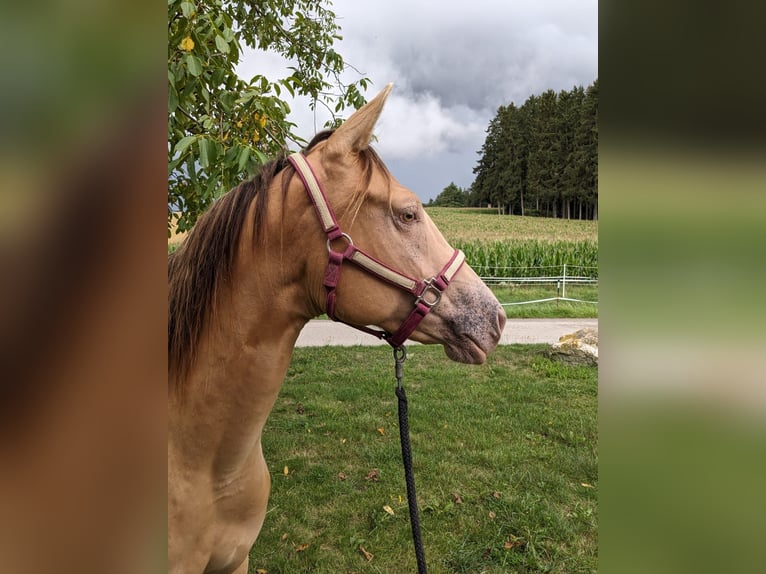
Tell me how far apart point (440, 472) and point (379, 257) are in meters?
3.09

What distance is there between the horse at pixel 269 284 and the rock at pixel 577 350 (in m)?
6.28

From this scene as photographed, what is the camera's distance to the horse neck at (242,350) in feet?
4.53

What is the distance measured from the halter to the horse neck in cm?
11

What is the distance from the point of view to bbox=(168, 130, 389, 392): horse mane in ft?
4.58

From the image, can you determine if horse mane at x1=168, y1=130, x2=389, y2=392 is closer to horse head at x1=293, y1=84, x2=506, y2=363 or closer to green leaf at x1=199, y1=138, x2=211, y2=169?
horse head at x1=293, y1=84, x2=506, y2=363

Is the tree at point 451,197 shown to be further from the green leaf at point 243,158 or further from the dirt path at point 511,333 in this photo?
the green leaf at point 243,158

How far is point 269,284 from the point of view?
139 cm

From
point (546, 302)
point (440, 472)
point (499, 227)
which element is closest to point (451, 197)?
point (499, 227)

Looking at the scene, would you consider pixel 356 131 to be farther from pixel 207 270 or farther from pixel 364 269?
pixel 207 270
